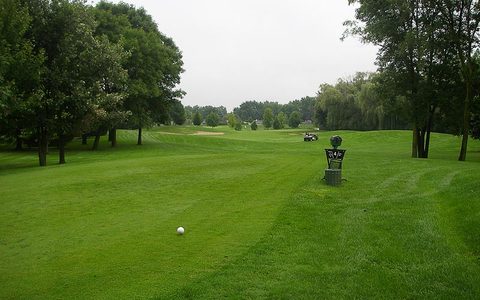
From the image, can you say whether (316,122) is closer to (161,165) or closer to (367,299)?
(161,165)

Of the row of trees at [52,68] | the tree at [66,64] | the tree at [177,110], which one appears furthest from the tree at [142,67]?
the tree at [66,64]

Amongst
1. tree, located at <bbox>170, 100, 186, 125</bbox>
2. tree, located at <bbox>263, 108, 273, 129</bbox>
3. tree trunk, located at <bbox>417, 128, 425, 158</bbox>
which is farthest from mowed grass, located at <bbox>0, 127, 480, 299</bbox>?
tree, located at <bbox>263, 108, 273, 129</bbox>

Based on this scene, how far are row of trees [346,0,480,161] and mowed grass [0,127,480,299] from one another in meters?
13.6

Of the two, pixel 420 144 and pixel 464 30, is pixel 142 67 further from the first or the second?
pixel 464 30

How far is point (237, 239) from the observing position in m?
8.52

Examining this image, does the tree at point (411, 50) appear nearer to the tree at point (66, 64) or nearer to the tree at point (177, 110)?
the tree at point (66, 64)

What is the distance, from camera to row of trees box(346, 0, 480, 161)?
1067 inches

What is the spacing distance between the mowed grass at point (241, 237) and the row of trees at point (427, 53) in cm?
1356

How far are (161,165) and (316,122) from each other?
6977 cm

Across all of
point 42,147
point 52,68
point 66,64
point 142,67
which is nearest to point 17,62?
point 52,68

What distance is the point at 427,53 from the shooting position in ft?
94.1

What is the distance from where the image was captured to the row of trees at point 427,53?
1067 inches

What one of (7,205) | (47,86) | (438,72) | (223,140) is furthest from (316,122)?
(7,205)

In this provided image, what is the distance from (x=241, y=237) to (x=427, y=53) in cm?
2551
